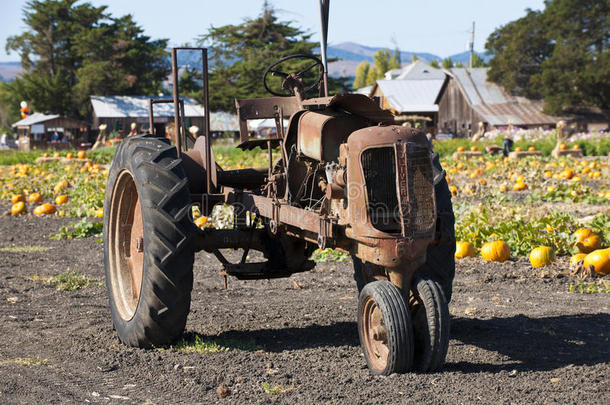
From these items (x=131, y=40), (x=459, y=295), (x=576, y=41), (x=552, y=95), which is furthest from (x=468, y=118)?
(x=459, y=295)

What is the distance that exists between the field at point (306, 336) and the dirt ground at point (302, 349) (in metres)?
0.01

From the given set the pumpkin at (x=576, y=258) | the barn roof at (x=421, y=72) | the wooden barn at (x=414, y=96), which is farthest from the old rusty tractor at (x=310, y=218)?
the barn roof at (x=421, y=72)

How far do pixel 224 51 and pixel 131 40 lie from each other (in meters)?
16.8

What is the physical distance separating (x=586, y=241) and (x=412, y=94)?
197 ft

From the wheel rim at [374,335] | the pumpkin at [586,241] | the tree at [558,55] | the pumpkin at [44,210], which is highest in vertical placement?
the tree at [558,55]

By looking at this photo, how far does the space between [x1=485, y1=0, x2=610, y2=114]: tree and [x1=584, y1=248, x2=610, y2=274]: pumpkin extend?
51.0 metres

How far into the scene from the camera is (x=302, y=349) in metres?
5.37

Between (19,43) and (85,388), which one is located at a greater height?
(19,43)

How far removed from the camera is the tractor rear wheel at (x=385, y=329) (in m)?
4.35

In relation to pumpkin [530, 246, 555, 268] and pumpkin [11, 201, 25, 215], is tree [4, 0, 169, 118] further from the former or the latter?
pumpkin [530, 246, 555, 268]

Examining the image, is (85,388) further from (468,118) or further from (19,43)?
(19,43)

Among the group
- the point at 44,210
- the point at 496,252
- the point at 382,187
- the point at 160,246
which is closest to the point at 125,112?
the point at 44,210

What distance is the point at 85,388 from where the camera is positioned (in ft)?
14.9

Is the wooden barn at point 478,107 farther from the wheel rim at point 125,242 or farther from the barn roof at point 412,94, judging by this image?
the wheel rim at point 125,242
